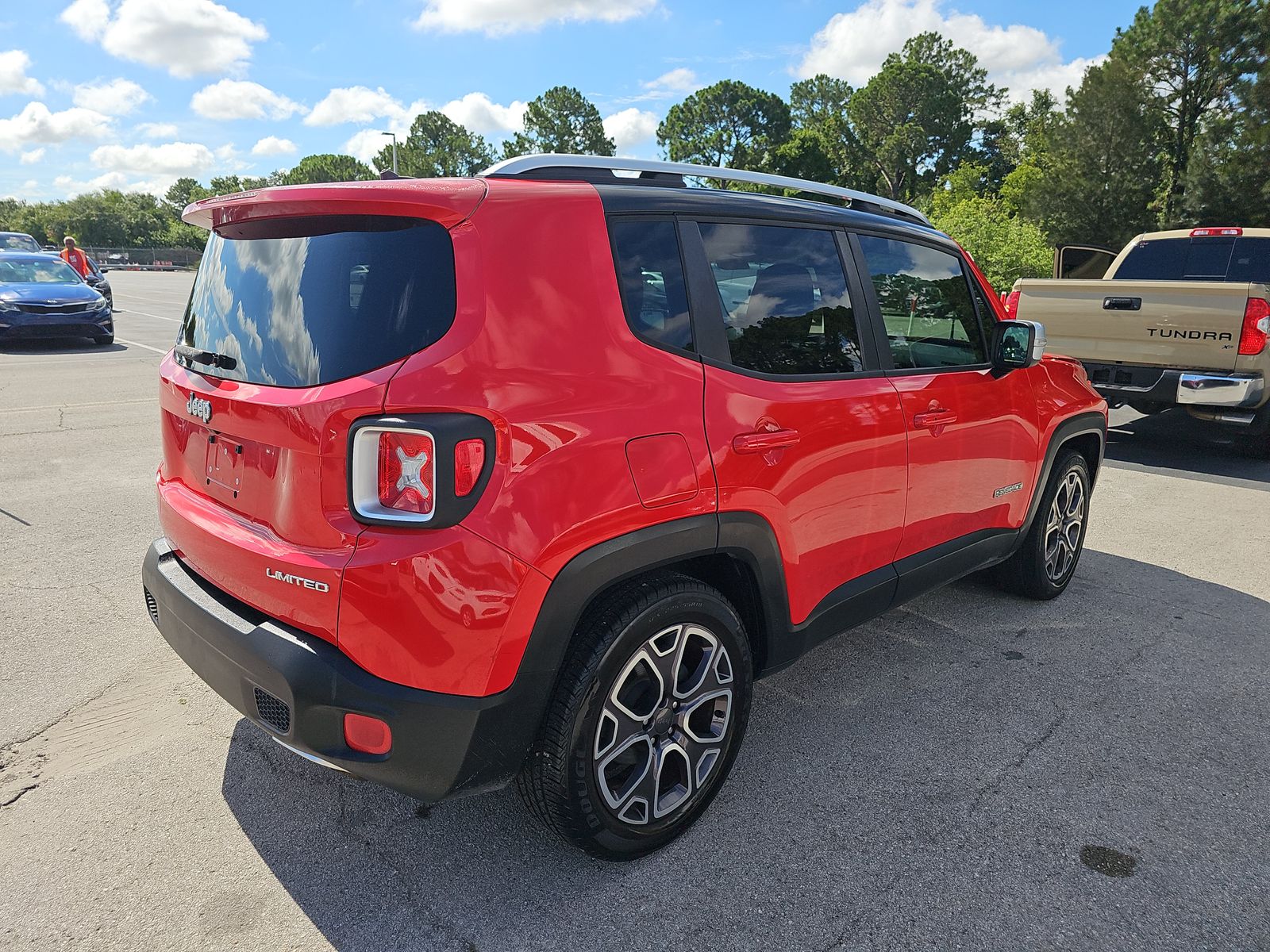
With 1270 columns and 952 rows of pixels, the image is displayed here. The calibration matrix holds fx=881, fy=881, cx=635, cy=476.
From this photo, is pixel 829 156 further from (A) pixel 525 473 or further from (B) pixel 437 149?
(A) pixel 525 473

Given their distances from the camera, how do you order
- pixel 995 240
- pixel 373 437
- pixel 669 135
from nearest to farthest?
pixel 373 437 < pixel 995 240 < pixel 669 135

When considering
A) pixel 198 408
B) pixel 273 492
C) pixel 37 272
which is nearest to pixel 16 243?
pixel 37 272

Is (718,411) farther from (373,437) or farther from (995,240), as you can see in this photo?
(995,240)

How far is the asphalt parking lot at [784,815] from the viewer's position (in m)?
2.24

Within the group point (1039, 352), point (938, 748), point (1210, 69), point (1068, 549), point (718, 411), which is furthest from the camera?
point (1210, 69)

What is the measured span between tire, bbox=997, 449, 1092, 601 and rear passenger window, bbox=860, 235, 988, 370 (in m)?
1.02

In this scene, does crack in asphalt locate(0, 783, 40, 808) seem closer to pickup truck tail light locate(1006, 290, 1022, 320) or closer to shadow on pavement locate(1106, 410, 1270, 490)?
pickup truck tail light locate(1006, 290, 1022, 320)

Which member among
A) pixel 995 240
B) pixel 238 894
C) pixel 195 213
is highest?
pixel 995 240

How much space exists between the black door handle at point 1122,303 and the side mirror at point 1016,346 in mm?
4289

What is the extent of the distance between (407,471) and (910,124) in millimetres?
81015

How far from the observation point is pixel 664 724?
97.9 inches

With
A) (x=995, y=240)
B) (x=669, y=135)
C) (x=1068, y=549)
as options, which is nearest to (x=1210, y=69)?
(x=995, y=240)

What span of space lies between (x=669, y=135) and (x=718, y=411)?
314 feet

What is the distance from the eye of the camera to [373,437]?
1991 mm
